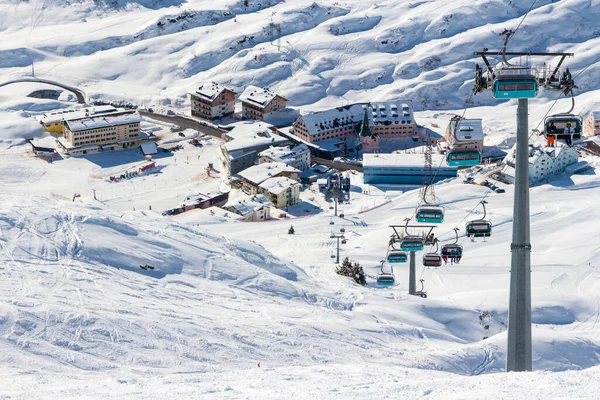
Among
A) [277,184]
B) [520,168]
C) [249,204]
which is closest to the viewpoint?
[520,168]

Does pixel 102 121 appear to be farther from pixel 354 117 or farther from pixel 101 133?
pixel 354 117

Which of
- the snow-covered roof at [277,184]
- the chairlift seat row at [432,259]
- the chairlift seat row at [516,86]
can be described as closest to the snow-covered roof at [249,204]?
the snow-covered roof at [277,184]

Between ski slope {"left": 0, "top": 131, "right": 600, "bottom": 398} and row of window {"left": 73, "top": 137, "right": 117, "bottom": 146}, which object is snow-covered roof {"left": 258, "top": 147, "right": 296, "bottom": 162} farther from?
ski slope {"left": 0, "top": 131, "right": 600, "bottom": 398}

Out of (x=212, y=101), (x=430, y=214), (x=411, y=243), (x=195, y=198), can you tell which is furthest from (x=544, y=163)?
(x=430, y=214)

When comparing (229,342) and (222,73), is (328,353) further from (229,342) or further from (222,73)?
(222,73)

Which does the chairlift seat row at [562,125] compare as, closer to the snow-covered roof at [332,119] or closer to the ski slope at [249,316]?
the ski slope at [249,316]

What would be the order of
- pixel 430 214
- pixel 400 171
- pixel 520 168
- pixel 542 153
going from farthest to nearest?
1. pixel 400 171
2. pixel 542 153
3. pixel 430 214
4. pixel 520 168
